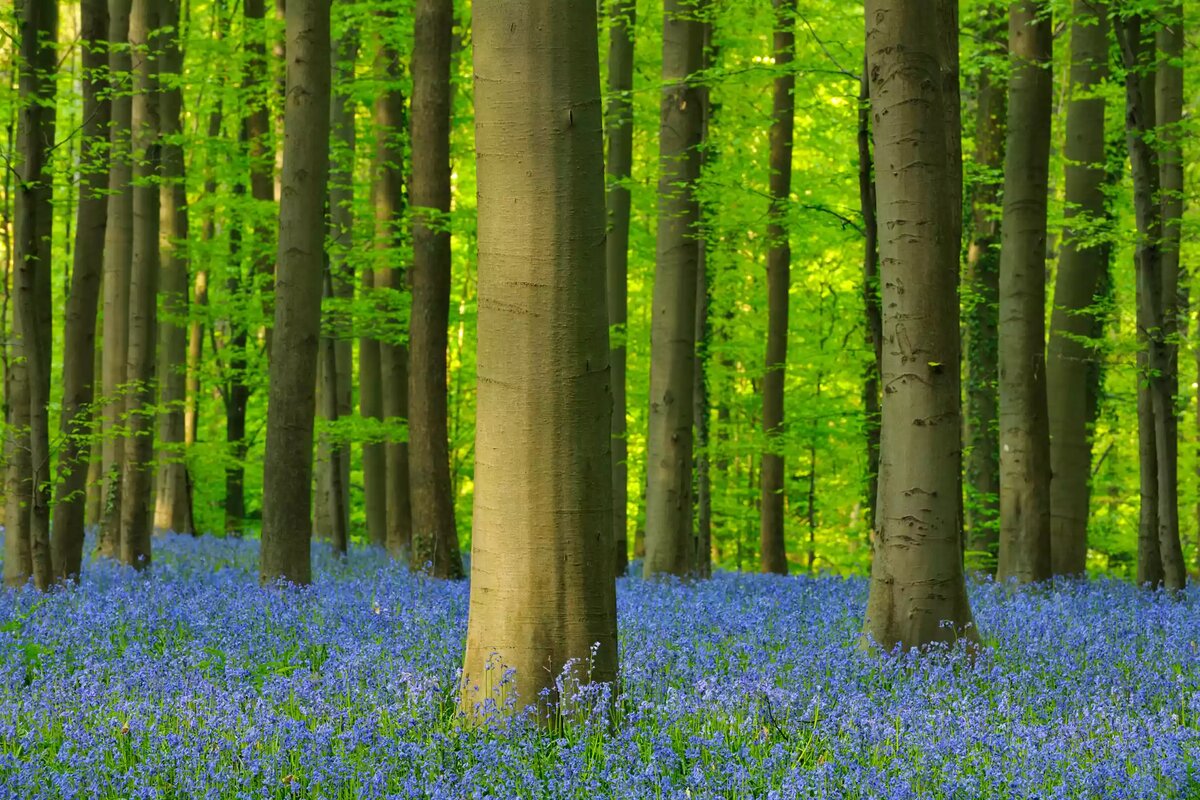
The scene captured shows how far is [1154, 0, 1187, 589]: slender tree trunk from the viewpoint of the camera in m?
12.1

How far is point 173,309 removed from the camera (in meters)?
20.1

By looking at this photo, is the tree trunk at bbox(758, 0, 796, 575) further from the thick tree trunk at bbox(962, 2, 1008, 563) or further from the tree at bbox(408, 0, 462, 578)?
the tree at bbox(408, 0, 462, 578)

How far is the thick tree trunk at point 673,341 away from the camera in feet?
45.0

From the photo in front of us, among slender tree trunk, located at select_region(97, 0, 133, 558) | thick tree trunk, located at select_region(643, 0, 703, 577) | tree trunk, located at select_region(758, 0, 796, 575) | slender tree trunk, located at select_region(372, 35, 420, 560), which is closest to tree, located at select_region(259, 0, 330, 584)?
slender tree trunk, located at select_region(97, 0, 133, 558)

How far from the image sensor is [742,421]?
30.9m

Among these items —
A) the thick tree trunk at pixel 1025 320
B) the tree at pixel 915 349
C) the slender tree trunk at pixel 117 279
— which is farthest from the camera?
the slender tree trunk at pixel 117 279

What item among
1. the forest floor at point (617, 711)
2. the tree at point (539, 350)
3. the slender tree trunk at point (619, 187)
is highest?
the slender tree trunk at point (619, 187)

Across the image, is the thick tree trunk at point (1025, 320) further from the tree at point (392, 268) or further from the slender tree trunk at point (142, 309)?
the slender tree trunk at point (142, 309)

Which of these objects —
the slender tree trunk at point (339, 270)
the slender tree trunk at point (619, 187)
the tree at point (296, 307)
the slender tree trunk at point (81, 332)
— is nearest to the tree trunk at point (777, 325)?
the slender tree trunk at point (619, 187)

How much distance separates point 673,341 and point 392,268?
6256 mm

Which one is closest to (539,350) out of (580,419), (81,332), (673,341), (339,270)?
(580,419)

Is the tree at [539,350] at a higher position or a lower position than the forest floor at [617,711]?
higher

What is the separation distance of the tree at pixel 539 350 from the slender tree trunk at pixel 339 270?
1179 centimetres

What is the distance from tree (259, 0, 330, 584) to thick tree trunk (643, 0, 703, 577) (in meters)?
4.19
